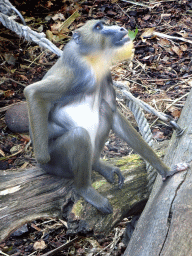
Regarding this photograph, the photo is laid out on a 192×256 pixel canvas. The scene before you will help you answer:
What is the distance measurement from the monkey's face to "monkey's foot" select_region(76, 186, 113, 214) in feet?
3.55

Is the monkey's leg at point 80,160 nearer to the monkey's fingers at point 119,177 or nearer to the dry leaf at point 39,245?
the monkey's fingers at point 119,177

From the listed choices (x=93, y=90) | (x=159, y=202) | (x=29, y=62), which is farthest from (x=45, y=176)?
(x=29, y=62)

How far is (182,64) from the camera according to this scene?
530cm

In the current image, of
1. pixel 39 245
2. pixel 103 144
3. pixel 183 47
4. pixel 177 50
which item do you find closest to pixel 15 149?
pixel 39 245

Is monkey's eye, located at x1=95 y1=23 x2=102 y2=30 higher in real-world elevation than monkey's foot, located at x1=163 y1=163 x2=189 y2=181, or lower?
higher

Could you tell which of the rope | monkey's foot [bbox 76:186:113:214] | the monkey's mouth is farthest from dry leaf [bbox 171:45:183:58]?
monkey's foot [bbox 76:186:113:214]

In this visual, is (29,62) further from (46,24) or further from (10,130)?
(10,130)

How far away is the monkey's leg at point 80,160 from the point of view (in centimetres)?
278

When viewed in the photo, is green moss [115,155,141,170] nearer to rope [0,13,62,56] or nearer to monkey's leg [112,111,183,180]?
monkey's leg [112,111,183,180]

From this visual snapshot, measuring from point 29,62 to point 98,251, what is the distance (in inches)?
116

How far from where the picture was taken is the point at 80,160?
2.80 metres

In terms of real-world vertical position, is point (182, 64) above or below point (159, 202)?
below

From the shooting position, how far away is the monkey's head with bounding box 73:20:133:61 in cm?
302

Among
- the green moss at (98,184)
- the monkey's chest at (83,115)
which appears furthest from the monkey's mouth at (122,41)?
the green moss at (98,184)
